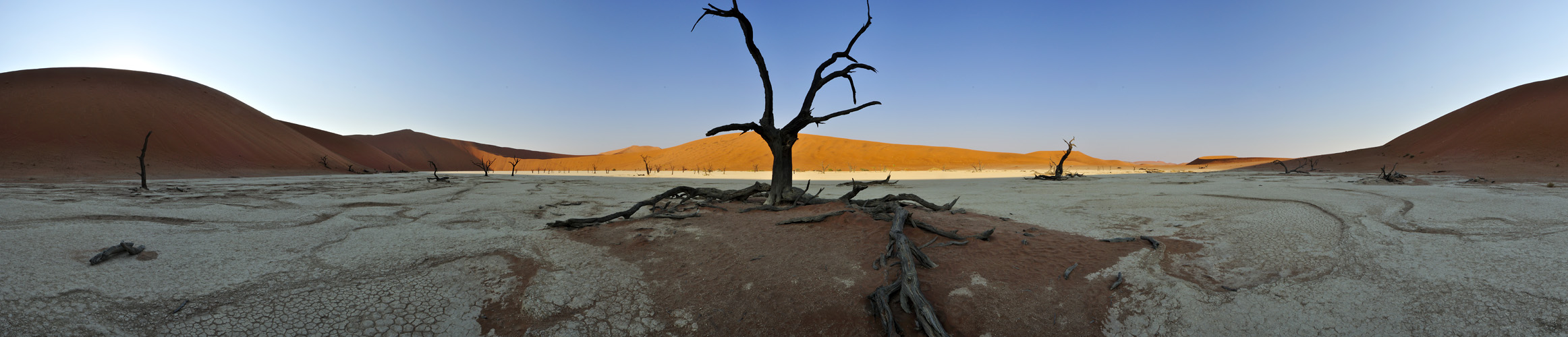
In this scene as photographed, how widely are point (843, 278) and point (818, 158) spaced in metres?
44.7

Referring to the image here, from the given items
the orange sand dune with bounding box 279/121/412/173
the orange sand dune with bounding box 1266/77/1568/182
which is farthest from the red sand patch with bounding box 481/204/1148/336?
the orange sand dune with bounding box 279/121/412/173

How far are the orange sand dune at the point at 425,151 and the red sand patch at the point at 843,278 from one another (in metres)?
65.3

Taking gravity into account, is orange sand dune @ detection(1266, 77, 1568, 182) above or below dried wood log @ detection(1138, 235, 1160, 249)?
above

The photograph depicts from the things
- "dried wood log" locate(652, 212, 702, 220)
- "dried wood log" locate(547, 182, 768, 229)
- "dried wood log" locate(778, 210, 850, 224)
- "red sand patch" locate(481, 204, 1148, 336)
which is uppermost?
"dried wood log" locate(547, 182, 768, 229)

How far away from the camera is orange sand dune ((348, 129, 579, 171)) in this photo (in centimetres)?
6400

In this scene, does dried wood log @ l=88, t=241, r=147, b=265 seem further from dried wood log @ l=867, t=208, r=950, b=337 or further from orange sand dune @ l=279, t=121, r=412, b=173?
orange sand dune @ l=279, t=121, r=412, b=173

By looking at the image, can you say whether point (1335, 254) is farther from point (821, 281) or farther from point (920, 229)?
point (821, 281)

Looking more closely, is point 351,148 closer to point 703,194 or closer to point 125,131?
point 125,131

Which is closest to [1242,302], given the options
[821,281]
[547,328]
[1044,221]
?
[821,281]

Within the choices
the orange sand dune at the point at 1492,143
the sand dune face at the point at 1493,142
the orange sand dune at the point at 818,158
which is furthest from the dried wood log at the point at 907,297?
the orange sand dune at the point at 818,158

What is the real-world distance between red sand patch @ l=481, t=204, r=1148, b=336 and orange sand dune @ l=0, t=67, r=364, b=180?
937 inches

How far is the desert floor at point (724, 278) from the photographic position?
2.50 m

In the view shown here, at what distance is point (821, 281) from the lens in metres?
3.16

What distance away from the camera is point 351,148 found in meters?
47.0
